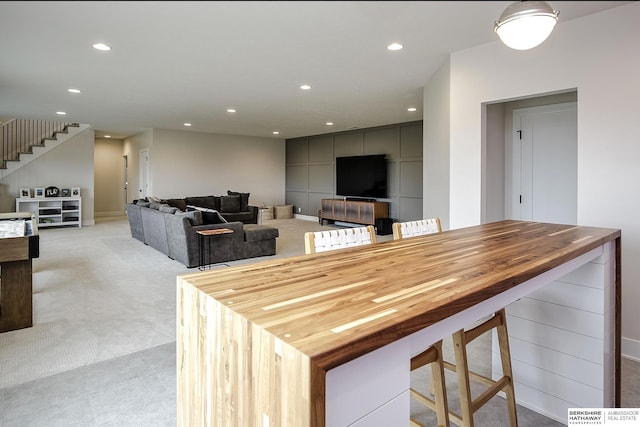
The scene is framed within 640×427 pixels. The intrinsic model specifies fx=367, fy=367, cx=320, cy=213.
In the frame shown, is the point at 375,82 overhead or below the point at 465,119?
overhead

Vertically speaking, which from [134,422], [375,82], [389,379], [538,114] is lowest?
[134,422]

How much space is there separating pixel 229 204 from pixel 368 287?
8.40 metres

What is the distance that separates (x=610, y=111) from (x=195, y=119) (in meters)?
7.04

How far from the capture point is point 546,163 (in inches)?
148

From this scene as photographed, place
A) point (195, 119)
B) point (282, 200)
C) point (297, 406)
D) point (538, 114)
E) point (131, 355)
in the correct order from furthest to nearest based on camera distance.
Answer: point (282, 200) < point (195, 119) < point (538, 114) < point (131, 355) < point (297, 406)

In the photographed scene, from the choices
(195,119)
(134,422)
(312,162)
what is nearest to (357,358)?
(134,422)

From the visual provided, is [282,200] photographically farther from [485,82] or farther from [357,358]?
[357,358]

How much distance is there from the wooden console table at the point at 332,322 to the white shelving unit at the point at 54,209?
31.0 ft

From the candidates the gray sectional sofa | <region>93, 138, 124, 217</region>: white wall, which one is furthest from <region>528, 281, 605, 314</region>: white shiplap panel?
<region>93, 138, 124, 217</region>: white wall

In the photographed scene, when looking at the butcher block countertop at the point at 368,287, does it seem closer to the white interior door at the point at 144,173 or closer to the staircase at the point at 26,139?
the white interior door at the point at 144,173

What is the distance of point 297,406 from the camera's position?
0.63m

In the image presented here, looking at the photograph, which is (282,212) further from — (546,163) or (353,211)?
(546,163)

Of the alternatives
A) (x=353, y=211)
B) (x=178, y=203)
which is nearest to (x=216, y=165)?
(x=178, y=203)

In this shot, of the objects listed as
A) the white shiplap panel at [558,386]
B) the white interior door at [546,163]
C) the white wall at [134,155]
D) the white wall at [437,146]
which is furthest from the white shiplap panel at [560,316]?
the white wall at [134,155]
